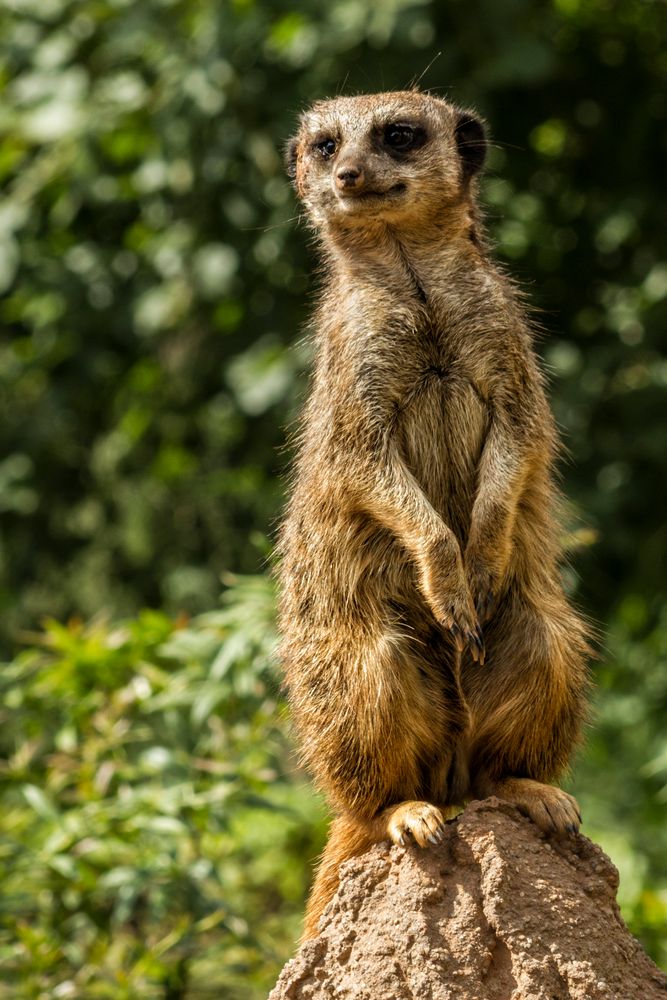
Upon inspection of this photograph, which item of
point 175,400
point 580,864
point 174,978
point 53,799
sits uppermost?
point 175,400

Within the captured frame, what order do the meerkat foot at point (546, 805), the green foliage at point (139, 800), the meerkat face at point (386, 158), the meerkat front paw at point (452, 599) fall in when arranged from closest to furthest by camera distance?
the meerkat foot at point (546, 805) → the meerkat front paw at point (452, 599) → the meerkat face at point (386, 158) → the green foliage at point (139, 800)

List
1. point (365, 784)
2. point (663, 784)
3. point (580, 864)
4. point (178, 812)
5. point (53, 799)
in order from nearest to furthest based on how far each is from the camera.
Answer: point (580, 864), point (365, 784), point (178, 812), point (53, 799), point (663, 784)

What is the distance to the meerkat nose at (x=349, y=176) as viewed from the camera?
440 centimetres

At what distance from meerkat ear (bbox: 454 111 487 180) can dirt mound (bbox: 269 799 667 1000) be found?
2078 millimetres

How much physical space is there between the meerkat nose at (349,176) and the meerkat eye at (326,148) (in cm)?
36

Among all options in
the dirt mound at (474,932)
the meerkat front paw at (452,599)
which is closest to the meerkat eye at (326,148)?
the meerkat front paw at (452,599)

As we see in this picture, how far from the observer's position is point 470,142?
4.90m

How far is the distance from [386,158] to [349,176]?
8.9 inches

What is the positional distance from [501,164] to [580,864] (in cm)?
458

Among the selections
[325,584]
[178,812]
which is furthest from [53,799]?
[325,584]

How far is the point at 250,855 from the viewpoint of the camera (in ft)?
27.4

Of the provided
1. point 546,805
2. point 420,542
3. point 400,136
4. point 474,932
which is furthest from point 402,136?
point 474,932

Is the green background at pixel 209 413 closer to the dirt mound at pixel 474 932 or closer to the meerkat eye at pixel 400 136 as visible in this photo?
the meerkat eye at pixel 400 136

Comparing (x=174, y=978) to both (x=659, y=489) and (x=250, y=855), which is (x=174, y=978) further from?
(x=659, y=489)
